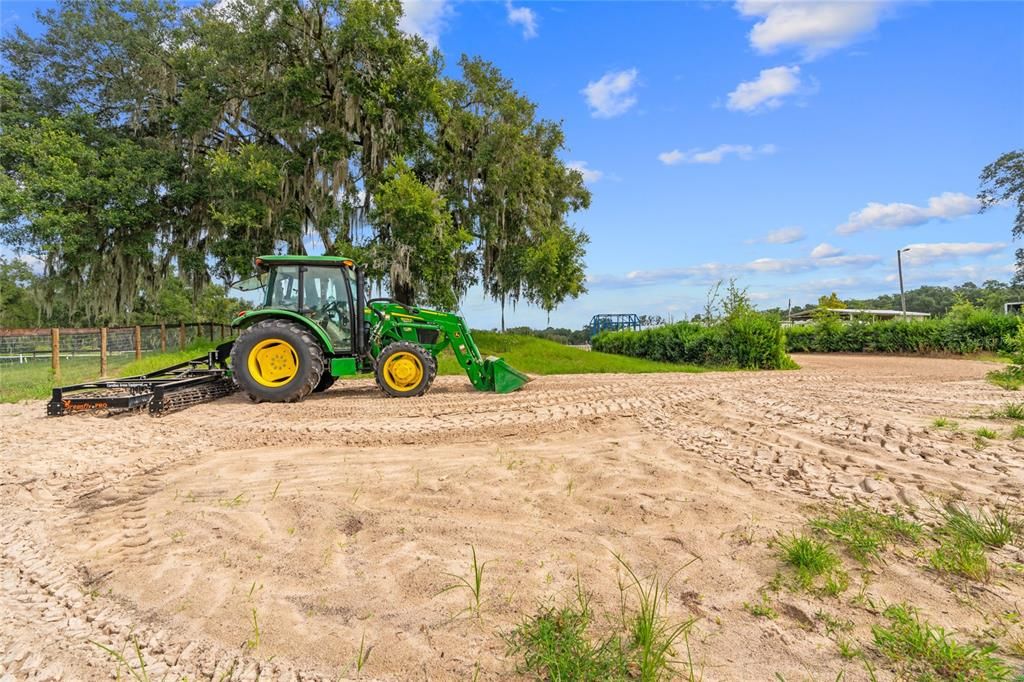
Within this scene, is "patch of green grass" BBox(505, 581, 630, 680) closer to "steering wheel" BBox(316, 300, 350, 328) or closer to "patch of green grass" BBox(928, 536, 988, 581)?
"patch of green grass" BBox(928, 536, 988, 581)

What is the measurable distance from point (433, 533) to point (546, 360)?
15.1 m

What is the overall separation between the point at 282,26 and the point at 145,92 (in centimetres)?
584

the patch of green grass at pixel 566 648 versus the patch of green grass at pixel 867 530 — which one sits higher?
the patch of green grass at pixel 867 530

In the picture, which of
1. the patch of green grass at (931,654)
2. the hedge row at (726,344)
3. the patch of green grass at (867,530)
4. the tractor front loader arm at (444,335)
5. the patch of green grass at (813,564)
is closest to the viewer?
the patch of green grass at (931,654)

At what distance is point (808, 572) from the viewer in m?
2.66

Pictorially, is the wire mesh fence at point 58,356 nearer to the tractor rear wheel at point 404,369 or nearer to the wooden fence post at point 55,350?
the wooden fence post at point 55,350

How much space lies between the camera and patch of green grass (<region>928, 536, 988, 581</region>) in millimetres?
2629

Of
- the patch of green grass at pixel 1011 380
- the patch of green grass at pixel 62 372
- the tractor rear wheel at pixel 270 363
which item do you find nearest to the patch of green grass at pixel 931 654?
the tractor rear wheel at pixel 270 363

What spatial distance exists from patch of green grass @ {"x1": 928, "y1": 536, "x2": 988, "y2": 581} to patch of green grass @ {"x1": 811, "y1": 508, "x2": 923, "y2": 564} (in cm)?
→ 15

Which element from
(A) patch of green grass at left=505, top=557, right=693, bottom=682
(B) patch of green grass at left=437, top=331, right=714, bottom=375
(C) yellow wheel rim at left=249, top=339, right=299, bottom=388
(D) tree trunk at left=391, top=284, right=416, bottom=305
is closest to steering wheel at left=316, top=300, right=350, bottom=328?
(C) yellow wheel rim at left=249, top=339, right=299, bottom=388

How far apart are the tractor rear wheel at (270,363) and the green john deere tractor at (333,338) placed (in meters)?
0.01

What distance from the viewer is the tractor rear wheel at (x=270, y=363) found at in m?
8.23

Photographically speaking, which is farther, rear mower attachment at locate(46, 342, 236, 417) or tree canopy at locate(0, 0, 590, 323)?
tree canopy at locate(0, 0, 590, 323)

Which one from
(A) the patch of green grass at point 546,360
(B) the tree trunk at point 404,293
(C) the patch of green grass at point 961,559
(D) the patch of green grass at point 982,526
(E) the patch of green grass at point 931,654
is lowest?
(E) the patch of green grass at point 931,654
